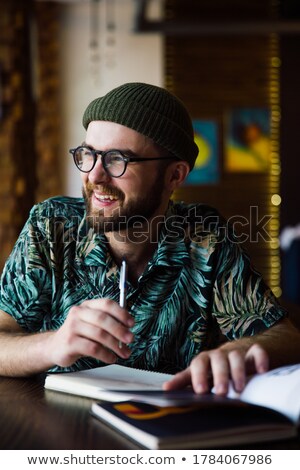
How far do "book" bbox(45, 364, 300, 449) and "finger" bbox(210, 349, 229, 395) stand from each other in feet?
0.06

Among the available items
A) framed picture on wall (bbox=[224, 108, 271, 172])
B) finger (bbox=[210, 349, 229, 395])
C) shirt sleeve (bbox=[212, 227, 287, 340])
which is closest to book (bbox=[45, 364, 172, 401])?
finger (bbox=[210, 349, 229, 395])

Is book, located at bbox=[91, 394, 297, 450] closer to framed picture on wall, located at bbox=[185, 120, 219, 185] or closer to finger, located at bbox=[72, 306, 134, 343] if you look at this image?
finger, located at bbox=[72, 306, 134, 343]

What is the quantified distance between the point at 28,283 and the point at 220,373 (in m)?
0.70

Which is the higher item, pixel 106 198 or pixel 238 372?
pixel 106 198

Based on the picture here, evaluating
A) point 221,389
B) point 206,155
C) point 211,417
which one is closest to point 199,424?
point 211,417

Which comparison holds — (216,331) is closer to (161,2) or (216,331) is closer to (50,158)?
(50,158)

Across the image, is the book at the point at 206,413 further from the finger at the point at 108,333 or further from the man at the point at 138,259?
the man at the point at 138,259

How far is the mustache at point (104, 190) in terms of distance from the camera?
1588 millimetres

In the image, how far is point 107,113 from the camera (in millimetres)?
1641

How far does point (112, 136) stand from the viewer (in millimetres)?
1632

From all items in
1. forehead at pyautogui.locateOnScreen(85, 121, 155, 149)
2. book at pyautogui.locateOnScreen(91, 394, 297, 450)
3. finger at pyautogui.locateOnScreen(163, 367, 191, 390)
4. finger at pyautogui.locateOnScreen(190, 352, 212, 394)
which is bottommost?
finger at pyautogui.locateOnScreen(163, 367, 191, 390)

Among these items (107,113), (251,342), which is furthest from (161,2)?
(251,342)

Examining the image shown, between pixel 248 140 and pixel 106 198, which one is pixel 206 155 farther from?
pixel 106 198

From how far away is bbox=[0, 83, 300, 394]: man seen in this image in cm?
159
